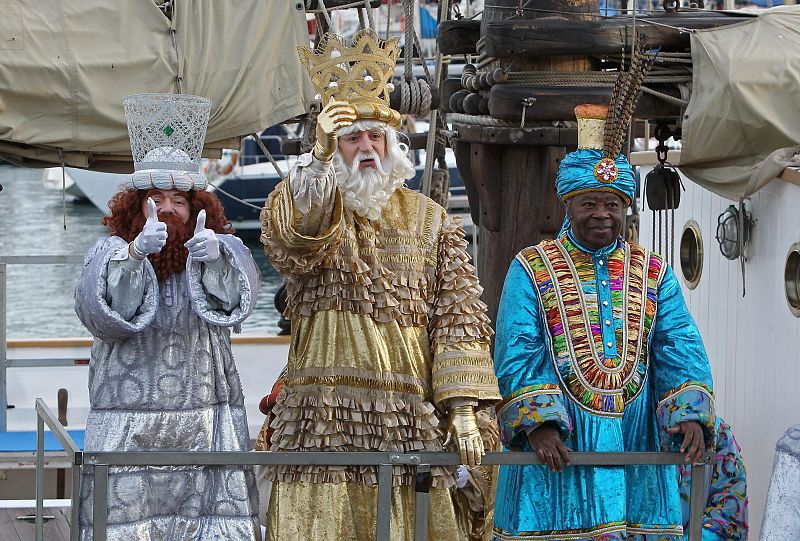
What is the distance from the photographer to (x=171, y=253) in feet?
14.5

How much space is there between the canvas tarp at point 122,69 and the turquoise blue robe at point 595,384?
2.53m

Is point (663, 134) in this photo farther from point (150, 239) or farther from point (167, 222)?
point (150, 239)

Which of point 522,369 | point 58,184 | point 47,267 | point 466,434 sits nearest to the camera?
point 466,434

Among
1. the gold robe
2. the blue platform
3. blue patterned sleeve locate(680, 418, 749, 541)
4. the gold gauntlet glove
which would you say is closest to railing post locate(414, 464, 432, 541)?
the gold gauntlet glove

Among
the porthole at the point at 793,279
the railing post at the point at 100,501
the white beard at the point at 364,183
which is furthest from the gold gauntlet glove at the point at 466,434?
the porthole at the point at 793,279

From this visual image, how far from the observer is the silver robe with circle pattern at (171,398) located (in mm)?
4293

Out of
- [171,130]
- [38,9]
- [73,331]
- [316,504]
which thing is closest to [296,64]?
[38,9]

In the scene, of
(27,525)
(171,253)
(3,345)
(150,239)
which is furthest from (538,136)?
(3,345)

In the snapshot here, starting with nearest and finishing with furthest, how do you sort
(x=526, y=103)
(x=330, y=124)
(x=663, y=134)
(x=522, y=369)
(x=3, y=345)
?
(x=330, y=124)
(x=522, y=369)
(x=526, y=103)
(x=663, y=134)
(x=3, y=345)

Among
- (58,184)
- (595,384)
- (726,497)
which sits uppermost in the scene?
(58,184)

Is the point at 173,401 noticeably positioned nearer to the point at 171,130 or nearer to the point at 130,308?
the point at 130,308

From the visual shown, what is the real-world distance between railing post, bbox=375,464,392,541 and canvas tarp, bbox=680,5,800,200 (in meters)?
2.46

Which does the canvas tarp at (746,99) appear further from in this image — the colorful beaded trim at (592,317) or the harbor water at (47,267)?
the harbor water at (47,267)

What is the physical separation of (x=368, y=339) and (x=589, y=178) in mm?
839
